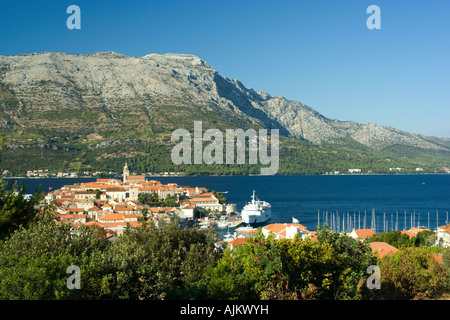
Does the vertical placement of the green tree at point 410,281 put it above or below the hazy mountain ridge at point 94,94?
below

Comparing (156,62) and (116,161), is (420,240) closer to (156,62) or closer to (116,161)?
(116,161)

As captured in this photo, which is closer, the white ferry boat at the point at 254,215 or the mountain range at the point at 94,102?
the white ferry boat at the point at 254,215

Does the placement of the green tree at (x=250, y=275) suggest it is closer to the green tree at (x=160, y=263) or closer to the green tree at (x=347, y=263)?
the green tree at (x=160, y=263)

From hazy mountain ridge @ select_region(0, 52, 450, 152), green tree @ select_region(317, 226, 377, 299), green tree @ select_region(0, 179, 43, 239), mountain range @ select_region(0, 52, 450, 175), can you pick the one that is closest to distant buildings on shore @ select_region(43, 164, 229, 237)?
green tree @ select_region(0, 179, 43, 239)

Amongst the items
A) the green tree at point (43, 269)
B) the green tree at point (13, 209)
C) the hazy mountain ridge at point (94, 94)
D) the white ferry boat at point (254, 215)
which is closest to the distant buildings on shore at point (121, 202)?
the white ferry boat at point (254, 215)

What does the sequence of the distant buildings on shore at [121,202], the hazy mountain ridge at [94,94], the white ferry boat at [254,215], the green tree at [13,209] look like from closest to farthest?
the green tree at [13,209] < the distant buildings on shore at [121,202] < the white ferry boat at [254,215] < the hazy mountain ridge at [94,94]

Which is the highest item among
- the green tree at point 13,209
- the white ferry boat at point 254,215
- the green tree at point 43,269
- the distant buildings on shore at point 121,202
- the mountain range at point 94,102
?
the mountain range at point 94,102

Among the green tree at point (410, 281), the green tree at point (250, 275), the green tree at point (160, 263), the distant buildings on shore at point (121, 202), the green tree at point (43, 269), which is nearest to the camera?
the green tree at point (43, 269)

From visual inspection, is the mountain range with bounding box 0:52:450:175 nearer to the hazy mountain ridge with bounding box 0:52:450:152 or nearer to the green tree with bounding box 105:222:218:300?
the hazy mountain ridge with bounding box 0:52:450:152

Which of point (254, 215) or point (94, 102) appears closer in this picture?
point (254, 215)

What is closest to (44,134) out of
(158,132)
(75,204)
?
(158,132)

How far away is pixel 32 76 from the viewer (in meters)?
163

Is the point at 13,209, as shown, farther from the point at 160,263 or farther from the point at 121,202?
the point at 121,202

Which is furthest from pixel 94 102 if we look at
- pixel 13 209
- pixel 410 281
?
pixel 410 281
